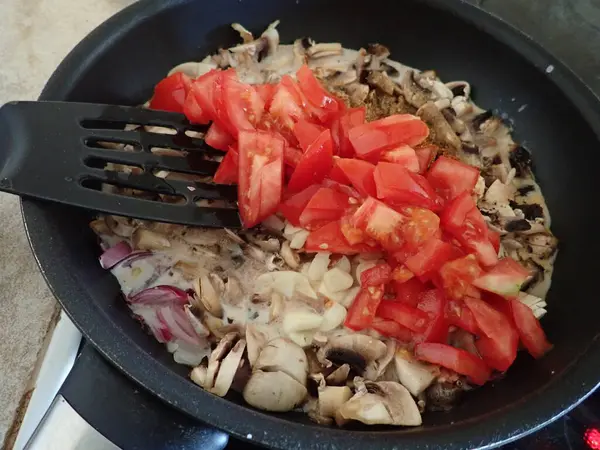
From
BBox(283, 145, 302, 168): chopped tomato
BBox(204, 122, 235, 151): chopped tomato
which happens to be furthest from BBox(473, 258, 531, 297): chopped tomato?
BBox(204, 122, 235, 151): chopped tomato

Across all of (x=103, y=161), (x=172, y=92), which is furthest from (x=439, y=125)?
(x=103, y=161)

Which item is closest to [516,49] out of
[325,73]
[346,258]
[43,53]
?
[325,73]

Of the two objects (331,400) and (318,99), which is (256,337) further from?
(318,99)

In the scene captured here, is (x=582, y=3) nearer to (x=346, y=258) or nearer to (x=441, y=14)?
(x=441, y=14)

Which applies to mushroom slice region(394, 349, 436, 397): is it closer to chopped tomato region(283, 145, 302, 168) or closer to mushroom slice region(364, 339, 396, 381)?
mushroom slice region(364, 339, 396, 381)

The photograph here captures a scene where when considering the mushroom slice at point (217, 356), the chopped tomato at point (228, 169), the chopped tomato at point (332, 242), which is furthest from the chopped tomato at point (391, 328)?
the chopped tomato at point (228, 169)
